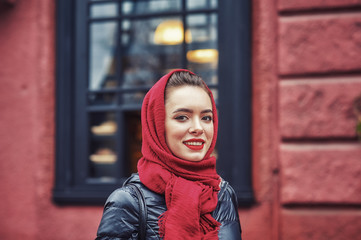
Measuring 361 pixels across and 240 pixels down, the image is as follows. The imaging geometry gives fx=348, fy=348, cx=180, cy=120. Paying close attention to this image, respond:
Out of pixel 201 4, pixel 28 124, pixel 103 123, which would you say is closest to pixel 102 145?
pixel 103 123

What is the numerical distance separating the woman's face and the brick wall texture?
1909mm

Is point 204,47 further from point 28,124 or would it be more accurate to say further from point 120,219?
point 120,219

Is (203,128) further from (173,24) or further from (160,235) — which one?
(173,24)

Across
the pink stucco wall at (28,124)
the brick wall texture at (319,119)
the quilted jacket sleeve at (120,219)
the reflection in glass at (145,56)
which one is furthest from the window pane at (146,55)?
the quilted jacket sleeve at (120,219)

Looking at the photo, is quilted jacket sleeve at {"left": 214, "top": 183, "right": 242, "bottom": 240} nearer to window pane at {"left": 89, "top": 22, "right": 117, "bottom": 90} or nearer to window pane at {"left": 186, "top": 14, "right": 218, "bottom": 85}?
window pane at {"left": 186, "top": 14, "right": 218, "bottom": 85}

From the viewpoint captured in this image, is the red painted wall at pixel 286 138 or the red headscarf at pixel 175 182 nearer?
the red headscarf at pixel 175 182

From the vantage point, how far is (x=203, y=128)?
157 cm

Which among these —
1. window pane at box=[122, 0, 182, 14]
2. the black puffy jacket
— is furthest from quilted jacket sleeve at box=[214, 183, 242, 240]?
window pane at box=[122, 0, 182, 14]

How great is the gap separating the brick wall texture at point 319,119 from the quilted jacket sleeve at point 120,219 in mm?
2103

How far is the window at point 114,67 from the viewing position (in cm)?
381

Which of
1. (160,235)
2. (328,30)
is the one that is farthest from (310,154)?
(160,235)

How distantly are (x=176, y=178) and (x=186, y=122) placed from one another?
252mm

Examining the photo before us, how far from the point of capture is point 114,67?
405 cm

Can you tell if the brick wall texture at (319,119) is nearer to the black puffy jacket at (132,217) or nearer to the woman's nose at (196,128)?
the black puffy jacket at (132,217)
